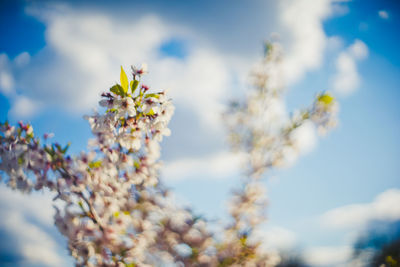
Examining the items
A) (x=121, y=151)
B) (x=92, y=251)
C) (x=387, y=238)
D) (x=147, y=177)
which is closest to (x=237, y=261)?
(x=147, y=177)

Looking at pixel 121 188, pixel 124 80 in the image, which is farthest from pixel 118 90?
pixel 121 188

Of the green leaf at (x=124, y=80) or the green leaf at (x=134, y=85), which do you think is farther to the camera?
the green leaf at (x=134, y=85)

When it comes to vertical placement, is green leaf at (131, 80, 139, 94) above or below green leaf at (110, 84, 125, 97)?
above

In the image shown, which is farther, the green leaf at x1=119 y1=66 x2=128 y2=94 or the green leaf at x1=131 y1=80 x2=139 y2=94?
the green leaf at x1=131 y1=80 x2=139 y2=94

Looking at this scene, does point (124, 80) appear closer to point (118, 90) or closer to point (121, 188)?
point (118, 90)

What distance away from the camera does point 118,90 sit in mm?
2080

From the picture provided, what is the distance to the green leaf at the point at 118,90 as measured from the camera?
6.74ft

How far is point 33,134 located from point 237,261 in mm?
3476

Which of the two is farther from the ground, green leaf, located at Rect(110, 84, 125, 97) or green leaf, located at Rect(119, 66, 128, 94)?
green leaf, located at Rect(119, 66, 128, 94)

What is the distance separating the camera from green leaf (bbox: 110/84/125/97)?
2055 mm

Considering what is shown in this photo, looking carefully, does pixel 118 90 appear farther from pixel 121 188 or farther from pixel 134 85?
pixel 121 188

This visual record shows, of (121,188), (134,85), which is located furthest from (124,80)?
(121,188)

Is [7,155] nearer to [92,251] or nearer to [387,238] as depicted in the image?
[92,251]

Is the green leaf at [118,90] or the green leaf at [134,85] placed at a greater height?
the green leaf at [134,85]
